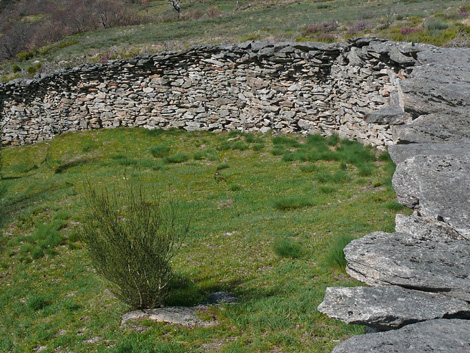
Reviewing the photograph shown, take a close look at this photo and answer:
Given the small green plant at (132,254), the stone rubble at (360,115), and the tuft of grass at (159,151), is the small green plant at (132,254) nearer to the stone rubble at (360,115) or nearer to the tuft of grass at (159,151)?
the stone rubble at (360,115)

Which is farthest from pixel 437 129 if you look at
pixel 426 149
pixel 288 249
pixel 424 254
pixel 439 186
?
pixel 288 249

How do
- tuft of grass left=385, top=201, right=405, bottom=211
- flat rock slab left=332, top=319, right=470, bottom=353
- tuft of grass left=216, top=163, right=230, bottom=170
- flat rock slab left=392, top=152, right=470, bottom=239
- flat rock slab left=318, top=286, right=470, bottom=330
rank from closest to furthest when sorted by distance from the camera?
flat rock slab left=332, top=319, right=470, bottom=353, flat rock slab left=318, top=286, right=470, bottom=330, flat rock slab left=392, top=152, right=470, bottom=239, tuft of grass left=385, top=201, right=405, bottom=211, tuft of grass left=216, top=163, right=230, bottom=170

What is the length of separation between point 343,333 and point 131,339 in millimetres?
2398

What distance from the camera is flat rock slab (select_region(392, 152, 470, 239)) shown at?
12.9ft

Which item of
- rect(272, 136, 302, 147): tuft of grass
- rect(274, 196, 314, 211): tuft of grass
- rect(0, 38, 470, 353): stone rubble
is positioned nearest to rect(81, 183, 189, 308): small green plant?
rect(0, 38, 470, 353): stone rubble

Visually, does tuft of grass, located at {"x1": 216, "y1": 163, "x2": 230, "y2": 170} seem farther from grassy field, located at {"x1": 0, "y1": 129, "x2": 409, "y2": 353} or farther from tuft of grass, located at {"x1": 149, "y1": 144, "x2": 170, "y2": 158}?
tuft of grass, located at {"x1": 149, "y1": 144, "x2": 170, "y2": 158}

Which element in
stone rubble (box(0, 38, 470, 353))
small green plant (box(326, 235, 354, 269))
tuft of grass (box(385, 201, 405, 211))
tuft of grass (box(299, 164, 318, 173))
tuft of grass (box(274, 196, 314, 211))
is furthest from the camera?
tuft of grass (box(299, 164, 318, 173))

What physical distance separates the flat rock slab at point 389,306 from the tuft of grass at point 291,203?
221 inches

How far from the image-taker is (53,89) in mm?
18109

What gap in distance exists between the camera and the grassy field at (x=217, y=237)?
5164 mm

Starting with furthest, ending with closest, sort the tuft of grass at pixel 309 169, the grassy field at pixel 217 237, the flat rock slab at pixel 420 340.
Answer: the tuft of grass at pixel 309 169
the grassy field at pixel 217 237
the flat rock slab at pixel 420 340

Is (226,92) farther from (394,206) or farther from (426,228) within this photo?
(426,228)

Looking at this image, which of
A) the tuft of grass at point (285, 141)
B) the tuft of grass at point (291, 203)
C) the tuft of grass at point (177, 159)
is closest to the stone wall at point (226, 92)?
the tuft of grass at point (285, 141)

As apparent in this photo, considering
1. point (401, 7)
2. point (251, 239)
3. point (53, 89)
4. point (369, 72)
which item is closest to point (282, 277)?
point (251, 239)
